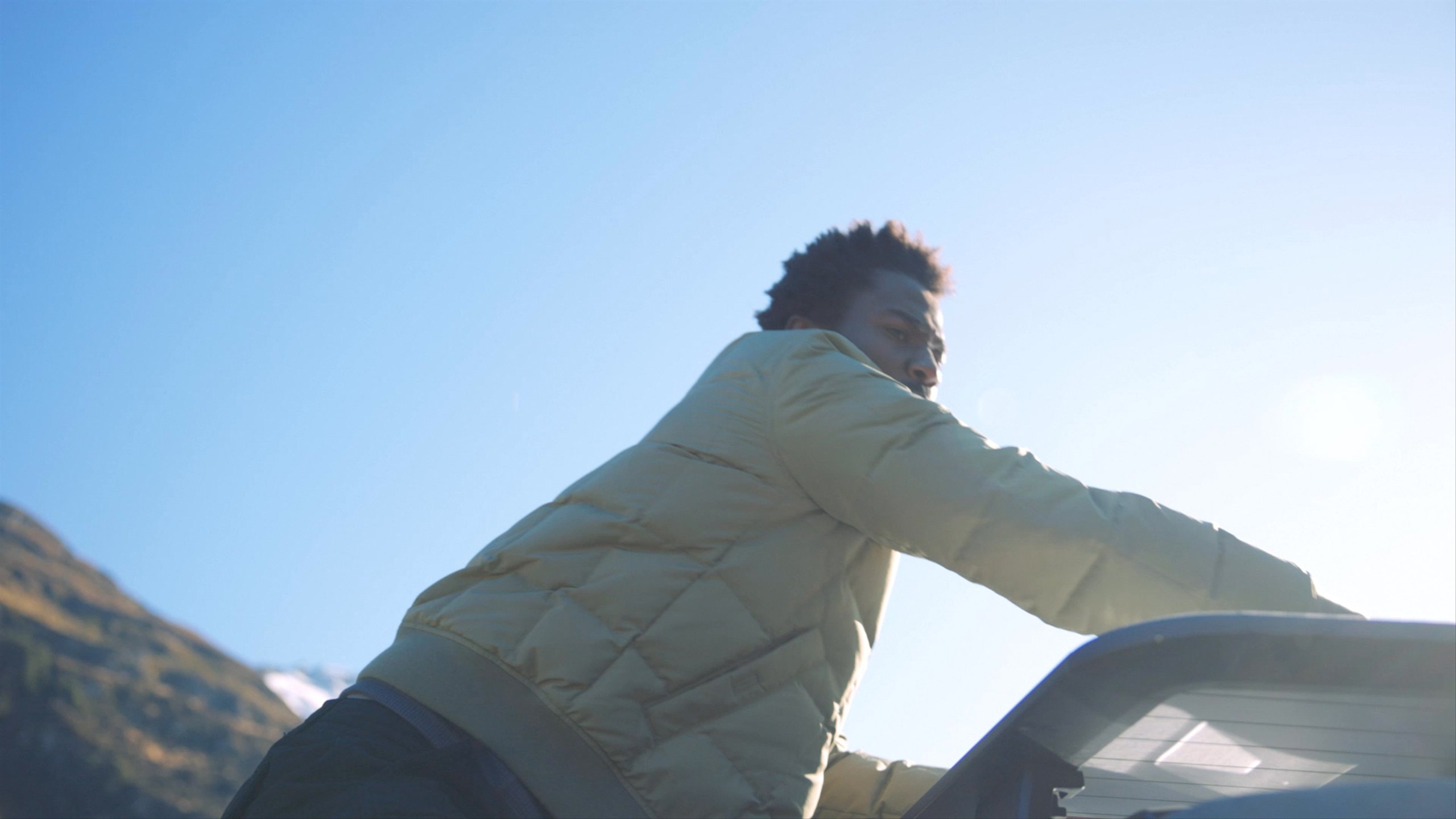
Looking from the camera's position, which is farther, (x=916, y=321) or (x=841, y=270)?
(x=841, y=270)

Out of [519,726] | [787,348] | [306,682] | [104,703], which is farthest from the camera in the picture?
[306,682]

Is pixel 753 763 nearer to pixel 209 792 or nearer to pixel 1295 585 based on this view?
pixel 1295 585

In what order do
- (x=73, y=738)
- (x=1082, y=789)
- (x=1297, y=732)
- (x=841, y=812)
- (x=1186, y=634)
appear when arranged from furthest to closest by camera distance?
(x=73, y=738)
(x=841, y=812)
(x=1082, y=789)
(x=1297, y=732)
(x=1186, y=634)

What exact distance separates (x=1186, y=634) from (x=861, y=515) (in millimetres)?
951

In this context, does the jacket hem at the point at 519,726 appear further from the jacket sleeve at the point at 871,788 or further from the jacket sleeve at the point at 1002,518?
the jacket sleeve at the point at 871,788

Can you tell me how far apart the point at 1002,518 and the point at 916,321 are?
1.58 meters

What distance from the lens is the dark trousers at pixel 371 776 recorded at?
6.15 ft

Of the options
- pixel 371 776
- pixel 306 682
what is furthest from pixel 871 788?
pixel 306 682

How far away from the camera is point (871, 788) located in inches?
118

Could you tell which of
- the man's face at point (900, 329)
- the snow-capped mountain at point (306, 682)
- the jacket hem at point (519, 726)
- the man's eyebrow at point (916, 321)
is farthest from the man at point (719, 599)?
the snow-capped mountain at point (306, 682)

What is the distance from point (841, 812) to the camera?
9.90ft

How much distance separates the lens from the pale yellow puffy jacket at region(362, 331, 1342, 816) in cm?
201

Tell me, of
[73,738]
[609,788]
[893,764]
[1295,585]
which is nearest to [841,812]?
[893,764]

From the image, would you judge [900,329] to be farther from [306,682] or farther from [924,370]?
[306,682]
